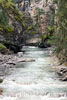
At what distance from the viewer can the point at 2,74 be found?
21.9 m

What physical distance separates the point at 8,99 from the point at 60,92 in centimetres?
463

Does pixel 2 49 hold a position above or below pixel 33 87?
below

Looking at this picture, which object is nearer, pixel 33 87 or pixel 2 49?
pixel 33 87

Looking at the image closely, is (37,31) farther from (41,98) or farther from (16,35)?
(41,98)

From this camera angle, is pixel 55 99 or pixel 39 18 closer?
pixel 55 99

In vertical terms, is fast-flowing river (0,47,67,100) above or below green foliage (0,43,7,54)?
above

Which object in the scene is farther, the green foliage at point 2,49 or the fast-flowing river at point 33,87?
the green foliage at point 2,49

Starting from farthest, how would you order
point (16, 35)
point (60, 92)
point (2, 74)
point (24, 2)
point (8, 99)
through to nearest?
1. point (24, 2)
2. point (16, 35)
3. point (2, 74)
4. point (60, 92)
5. point (8, 99)

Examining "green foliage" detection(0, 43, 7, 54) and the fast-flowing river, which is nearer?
the fast-flowing river

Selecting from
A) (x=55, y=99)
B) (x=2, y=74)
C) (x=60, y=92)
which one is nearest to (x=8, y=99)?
(x=55, y=99)

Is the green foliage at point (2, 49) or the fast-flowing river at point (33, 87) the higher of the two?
the fast-flowing river at point (33, 87)

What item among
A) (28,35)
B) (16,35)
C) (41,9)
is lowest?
(28,35)

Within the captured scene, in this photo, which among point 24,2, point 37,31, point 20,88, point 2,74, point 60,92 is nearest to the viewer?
point 60,92

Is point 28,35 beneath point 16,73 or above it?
beneath
